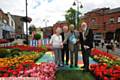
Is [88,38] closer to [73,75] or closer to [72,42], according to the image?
[72,42]

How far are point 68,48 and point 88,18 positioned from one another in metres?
68.8

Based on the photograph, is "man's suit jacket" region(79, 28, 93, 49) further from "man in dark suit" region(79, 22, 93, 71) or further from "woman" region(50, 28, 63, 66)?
"woman" region(50, 28, 63, 66)

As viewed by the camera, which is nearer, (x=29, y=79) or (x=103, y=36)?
(x=29, y=79)

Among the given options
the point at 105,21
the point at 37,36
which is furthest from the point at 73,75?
the point at 105,21

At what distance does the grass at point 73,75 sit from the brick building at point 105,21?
187 feet

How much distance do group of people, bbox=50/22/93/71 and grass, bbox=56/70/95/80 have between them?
507 millimetres

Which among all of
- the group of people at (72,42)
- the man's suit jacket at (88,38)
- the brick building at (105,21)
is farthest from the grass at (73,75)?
the brick building at (105,21)

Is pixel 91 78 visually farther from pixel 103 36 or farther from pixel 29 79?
pixel 103 36

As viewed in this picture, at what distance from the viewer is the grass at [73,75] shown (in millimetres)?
12445

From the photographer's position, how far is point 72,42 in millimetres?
15250

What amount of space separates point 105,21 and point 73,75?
208ft

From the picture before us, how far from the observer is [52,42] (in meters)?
15.2

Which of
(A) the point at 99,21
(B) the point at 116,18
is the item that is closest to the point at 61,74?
(B) the point at 116,18

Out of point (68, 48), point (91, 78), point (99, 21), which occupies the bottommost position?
point (91, 78)
